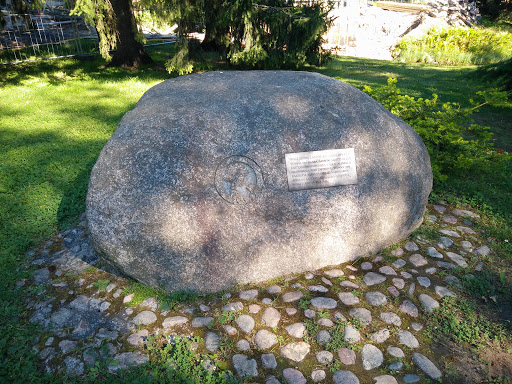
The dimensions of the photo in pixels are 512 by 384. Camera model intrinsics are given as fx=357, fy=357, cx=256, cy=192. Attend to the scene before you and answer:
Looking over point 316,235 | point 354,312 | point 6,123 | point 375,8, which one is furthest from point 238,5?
point 375,8

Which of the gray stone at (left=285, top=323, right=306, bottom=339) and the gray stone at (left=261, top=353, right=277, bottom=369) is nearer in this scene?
the gray stone at (left=261, top=353, right=277, bottom=369)

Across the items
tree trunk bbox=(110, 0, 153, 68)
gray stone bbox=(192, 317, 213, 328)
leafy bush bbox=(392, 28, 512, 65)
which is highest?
tree trunk bbox=(110, 0, 153, 68)

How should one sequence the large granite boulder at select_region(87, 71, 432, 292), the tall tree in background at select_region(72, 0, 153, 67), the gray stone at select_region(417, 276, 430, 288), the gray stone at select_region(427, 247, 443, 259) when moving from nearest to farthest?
the large granite boulder at select_region(87, 71, 432, 292) < the gray stone at select_region(417, 276, 430, 288) < the gray stone at select_region(427, 247, 443, 259) < the tall tree in background at select_region(72, 0, 153, 67)

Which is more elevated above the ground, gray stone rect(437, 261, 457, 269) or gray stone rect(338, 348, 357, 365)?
gray stone rect(437, 261, 457, 269)

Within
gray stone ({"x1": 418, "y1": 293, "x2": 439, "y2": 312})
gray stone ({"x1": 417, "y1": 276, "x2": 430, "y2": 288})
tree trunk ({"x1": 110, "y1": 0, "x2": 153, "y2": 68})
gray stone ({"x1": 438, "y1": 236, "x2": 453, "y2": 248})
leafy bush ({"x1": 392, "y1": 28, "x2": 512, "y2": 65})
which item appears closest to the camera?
gray stone ({"x1": 418, "y1": 293, "x2": 439, "y2": 312})

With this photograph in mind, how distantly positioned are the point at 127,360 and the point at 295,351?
4.01 ft

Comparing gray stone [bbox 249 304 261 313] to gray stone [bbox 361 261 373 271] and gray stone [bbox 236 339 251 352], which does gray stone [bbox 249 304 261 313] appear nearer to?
gray stone [bbox 236 339 251 352]

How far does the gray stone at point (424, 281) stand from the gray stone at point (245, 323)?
1616 mm

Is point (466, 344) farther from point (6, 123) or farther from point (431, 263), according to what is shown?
point (6, 123)

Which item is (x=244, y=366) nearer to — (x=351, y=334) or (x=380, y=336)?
(x=351, y=334)

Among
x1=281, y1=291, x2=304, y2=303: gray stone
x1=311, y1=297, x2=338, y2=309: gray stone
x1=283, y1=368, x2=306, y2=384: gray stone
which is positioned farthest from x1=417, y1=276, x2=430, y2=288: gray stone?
x1=283, y1=368, x2=306, y2=384: gray stone

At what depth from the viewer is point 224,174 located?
9.91 ft

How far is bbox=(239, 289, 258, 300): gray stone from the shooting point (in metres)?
3.08

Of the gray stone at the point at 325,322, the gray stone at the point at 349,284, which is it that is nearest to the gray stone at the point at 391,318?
the gray stone at the point at 349,284
